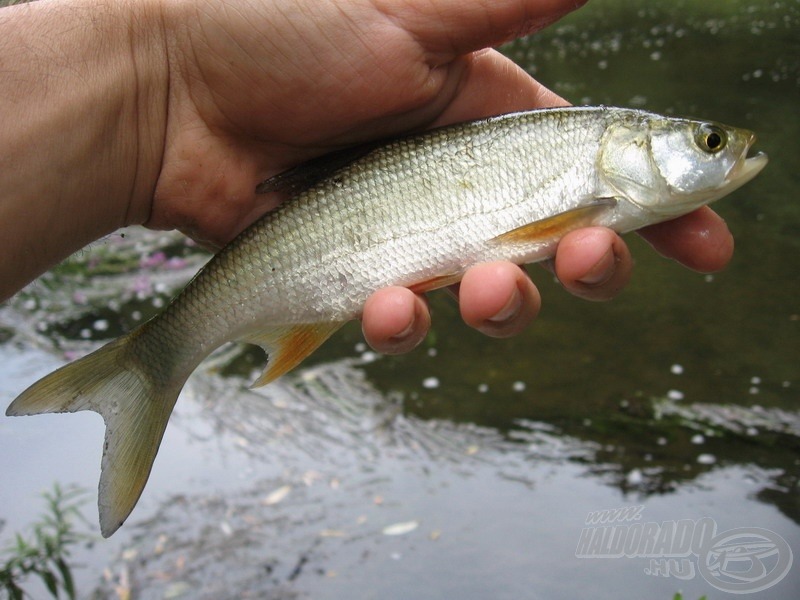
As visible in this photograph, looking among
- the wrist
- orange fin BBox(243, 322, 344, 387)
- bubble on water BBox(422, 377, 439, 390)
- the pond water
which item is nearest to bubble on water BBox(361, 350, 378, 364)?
the pond water

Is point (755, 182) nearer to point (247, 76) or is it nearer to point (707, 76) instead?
point (707, 76)

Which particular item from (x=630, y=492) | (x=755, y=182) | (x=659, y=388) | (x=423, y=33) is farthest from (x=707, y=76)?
(x=423, y=33)

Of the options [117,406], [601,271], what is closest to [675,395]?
[601,271]

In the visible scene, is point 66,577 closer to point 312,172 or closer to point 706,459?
point 312,172

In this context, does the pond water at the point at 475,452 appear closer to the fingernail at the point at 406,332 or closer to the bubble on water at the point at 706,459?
the bubble on water at the point at 706,459

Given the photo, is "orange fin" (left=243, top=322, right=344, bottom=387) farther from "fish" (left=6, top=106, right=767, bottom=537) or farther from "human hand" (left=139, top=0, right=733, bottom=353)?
"human hand" (left=139, top=0, right=733, bottom=353)

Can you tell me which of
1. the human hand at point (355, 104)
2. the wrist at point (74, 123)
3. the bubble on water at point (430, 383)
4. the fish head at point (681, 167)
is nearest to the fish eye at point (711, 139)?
the fish head at point (681, 167)
